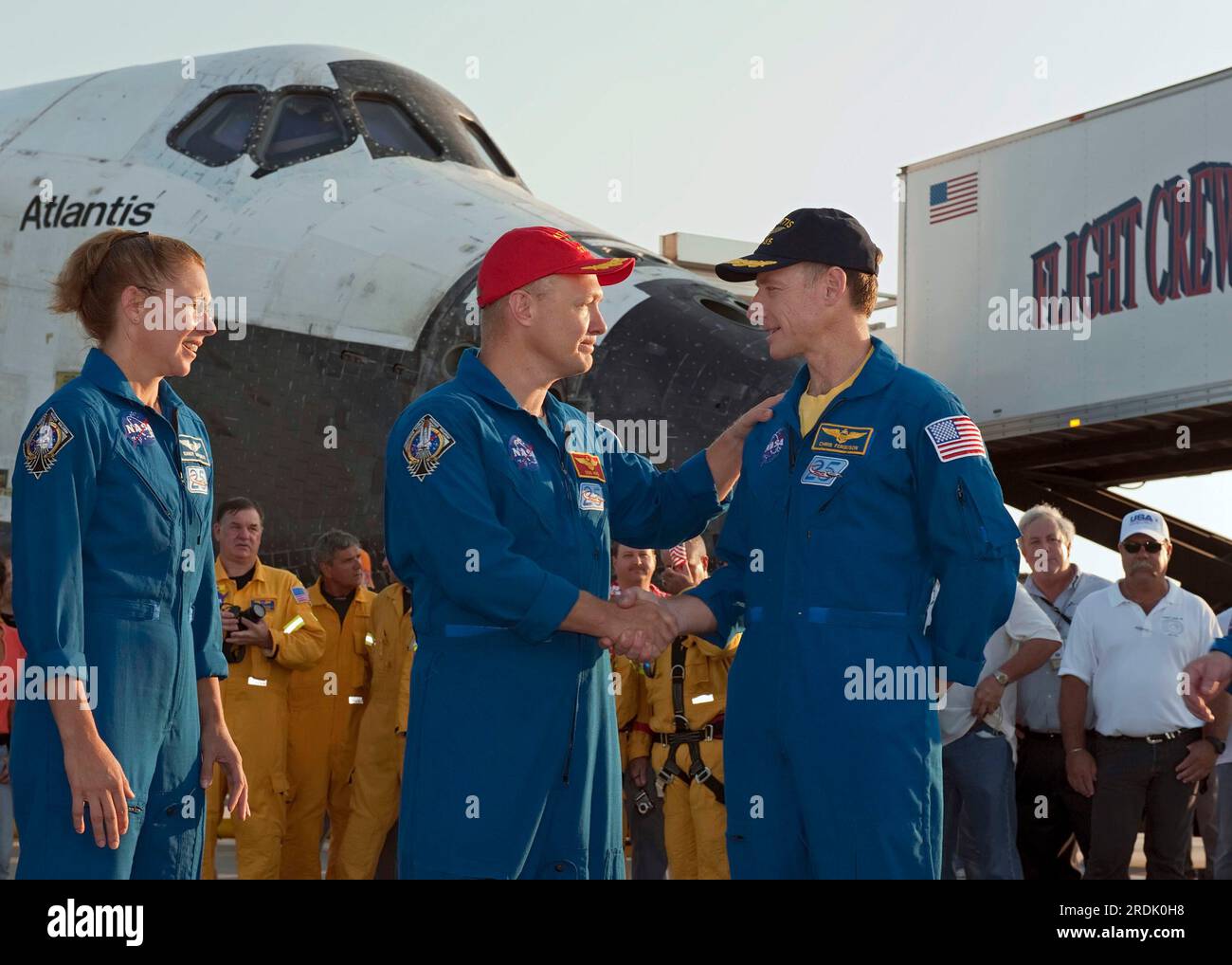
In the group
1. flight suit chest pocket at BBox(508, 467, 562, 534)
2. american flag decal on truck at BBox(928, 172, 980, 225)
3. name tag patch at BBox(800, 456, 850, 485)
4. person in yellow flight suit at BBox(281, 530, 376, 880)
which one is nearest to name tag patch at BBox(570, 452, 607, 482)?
flight suit chest pocket at BBox(508, 467, 562, 534)

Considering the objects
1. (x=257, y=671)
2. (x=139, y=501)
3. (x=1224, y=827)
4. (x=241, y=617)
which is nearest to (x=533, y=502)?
(x=139, y=501)

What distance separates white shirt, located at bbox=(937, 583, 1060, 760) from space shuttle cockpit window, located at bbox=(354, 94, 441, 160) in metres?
5.18

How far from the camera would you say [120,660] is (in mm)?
3754

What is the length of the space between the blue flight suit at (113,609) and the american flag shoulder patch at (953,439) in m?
1.96

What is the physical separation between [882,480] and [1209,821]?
6.82 m

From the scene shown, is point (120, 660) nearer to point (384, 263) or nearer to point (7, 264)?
point (384, 263)

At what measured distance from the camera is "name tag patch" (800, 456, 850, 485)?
13.1 ft

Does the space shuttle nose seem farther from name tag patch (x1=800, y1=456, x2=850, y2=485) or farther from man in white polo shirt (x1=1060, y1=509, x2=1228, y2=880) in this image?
name tag patch (x1=800, y1=456, x2=850, y2=485)

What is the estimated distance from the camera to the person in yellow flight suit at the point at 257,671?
8625 mm

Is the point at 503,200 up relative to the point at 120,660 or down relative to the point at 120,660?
up

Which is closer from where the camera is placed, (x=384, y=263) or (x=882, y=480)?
(x=882, y=480)

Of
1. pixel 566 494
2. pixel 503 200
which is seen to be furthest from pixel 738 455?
pixel 503 200

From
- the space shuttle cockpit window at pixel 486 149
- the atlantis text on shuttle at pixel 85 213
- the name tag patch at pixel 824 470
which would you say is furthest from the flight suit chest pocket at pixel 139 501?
the space shuttle cockpit window at pixel 486 149

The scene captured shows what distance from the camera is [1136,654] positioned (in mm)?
8344
